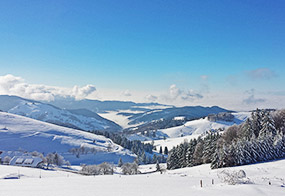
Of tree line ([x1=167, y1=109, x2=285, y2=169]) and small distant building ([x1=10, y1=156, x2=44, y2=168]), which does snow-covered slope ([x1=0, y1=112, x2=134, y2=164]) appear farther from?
tree line ([x1=167, y1=109, x2=285, y2=169])

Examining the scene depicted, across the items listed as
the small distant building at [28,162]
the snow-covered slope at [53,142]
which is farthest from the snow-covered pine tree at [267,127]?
the snow-covered slope at [53,142]

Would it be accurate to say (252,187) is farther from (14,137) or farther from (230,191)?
(14,137)

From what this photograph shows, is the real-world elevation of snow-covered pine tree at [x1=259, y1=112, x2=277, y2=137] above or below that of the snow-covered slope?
above

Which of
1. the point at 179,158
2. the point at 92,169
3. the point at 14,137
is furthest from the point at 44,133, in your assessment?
the point at 179,158

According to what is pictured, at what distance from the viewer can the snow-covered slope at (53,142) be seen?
14025cm

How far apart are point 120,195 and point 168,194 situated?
4481mm

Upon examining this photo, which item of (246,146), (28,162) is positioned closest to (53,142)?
(28,162)

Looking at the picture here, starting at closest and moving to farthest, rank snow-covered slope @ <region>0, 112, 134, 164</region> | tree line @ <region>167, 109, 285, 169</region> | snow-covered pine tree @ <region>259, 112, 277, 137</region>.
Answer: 1. tree line @ <region>167, 109, 285, 169</region>
2. snow-covered pine tree @ <region>259, 112, 277, 137</region>
3. snow-covered slope @ <region>0, 112, 134, 164</region>

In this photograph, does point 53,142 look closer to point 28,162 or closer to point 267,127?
point 28,162

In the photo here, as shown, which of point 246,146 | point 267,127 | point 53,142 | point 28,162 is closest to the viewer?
point 246,146

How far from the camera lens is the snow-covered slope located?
460ft

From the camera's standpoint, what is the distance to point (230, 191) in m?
18.3

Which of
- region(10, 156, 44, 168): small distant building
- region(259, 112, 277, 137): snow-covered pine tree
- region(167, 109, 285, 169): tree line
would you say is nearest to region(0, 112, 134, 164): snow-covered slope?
region(10, 156, 44, 168): small distant building

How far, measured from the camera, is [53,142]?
16000cm
